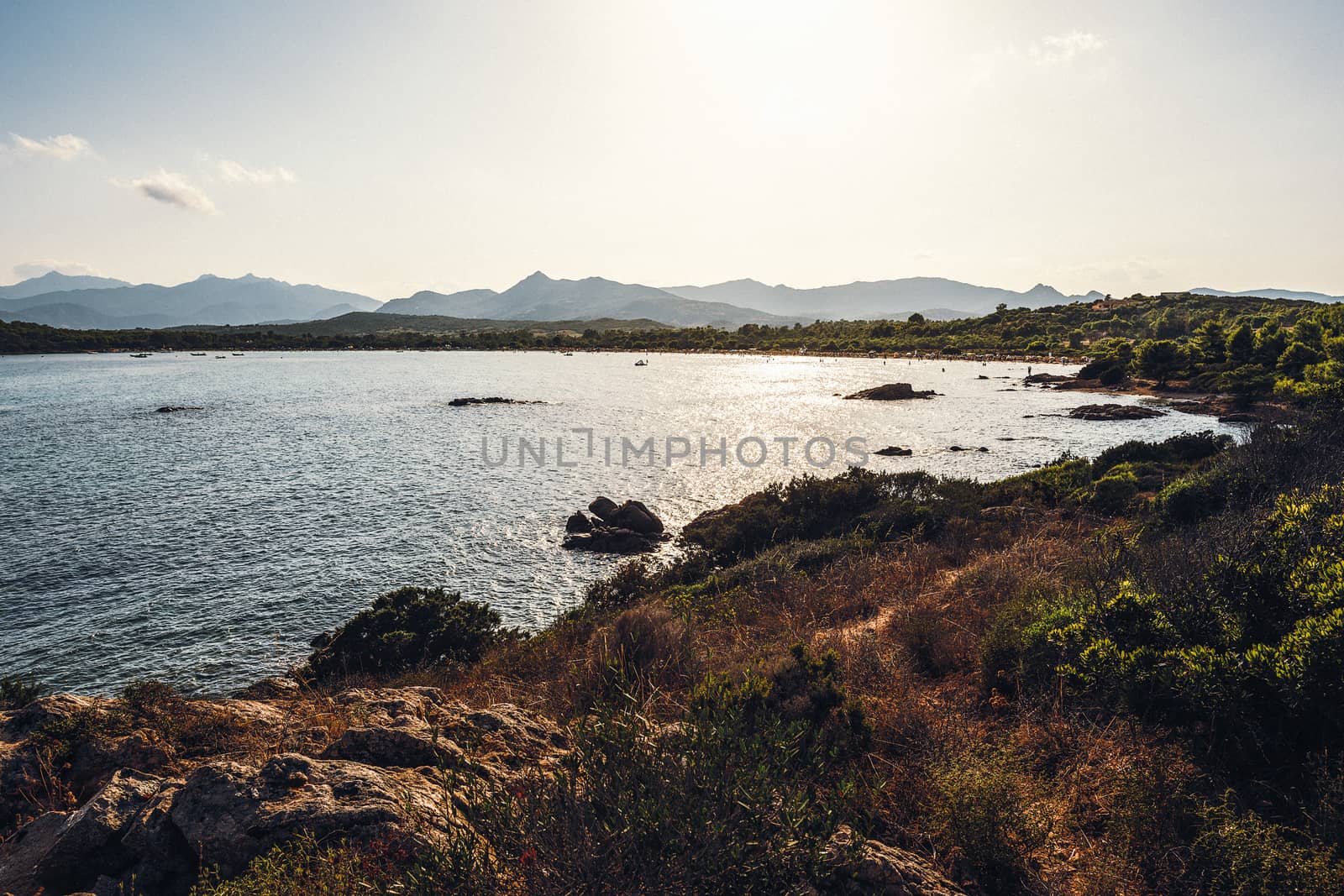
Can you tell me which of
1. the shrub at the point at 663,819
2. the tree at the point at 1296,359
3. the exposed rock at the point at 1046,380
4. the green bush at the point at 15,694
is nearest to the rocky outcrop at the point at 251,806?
the shrub at the point at 663,819

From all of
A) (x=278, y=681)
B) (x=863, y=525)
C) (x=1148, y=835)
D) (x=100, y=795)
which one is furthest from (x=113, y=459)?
(x=1148, y=835)

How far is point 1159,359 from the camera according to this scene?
59.6 metres

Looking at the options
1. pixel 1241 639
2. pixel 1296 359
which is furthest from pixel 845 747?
pixel 1296 359

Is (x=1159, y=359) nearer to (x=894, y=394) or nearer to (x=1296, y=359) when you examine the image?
(x=1296, y=359)

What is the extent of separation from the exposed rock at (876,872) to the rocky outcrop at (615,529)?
16573 mm

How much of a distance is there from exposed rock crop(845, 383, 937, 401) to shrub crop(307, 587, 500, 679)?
4932cm

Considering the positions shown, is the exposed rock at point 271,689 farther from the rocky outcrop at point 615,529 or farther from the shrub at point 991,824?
the shrub at point 991,824

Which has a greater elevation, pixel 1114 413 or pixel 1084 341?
pixel 1084 341

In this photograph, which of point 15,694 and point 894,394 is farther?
point 894,394

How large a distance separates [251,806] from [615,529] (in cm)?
1728

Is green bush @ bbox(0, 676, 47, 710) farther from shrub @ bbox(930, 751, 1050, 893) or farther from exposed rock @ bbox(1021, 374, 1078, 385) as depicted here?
exposed rock @ bbox(1021, 374, 1078, 385)

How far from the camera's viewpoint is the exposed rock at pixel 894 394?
5644 centimetres

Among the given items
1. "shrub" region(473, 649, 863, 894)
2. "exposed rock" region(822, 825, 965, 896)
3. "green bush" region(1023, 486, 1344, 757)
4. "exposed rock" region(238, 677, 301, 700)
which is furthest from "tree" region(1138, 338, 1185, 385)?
"exposed rock" region(238, 677, 301, 700)

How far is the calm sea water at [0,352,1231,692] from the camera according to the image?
50.9ft
